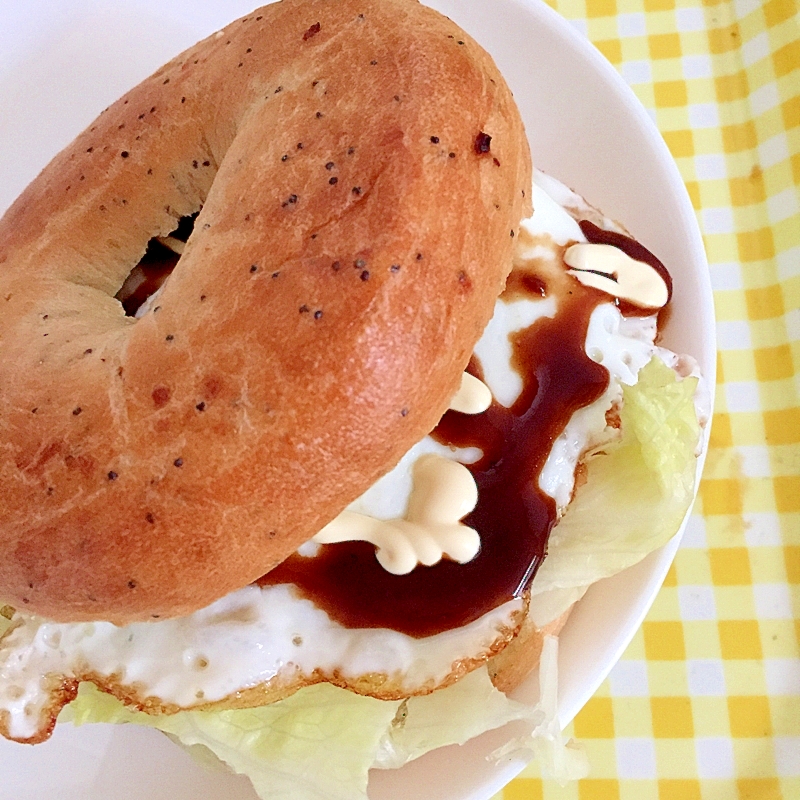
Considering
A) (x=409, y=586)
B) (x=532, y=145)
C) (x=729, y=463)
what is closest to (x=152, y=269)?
(x=409, y=586)

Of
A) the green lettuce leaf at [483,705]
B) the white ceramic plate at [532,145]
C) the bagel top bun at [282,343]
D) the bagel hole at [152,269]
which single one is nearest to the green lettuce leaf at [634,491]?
the green lettuce leaf at [483,705]

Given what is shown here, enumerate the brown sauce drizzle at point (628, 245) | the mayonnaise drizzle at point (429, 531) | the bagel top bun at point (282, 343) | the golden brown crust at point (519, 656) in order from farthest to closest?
the brown sauce drizzle at point (628, 245) → the golden brown crust at point (519, 656) → the mayonnaise drizzle at point (429, 531) → the bagel top bun at point (282, 343)

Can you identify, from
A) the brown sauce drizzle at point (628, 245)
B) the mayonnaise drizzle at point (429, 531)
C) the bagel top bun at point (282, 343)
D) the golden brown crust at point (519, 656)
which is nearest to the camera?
A: the bagel top bun at point (282, 343)

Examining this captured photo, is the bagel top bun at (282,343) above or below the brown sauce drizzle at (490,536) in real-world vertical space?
above

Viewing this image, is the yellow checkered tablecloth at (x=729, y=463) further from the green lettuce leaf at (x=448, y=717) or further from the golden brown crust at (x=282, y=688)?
the golden brown crust at (x=282, y=688)

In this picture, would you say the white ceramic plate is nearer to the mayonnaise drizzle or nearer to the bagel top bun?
the mayonnaise drizzle

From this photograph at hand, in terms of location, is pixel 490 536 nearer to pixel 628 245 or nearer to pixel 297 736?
pixel 297 736

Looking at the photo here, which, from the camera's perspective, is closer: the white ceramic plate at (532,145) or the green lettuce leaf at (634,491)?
the green lettuce leaf at (634,491)

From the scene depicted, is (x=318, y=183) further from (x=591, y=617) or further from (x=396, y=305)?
(x=591, y=617)
